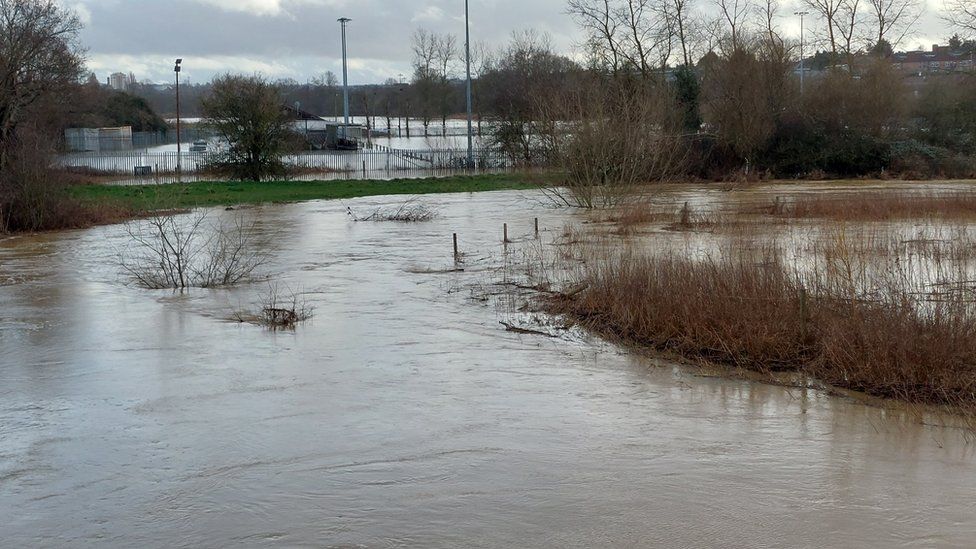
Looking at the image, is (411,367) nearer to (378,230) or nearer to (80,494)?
(80,494)

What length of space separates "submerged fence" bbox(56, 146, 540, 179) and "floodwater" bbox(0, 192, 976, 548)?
41.4m

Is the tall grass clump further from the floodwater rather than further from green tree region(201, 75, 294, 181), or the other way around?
green tree region(201, 75, 294, 181)

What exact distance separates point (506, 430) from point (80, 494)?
4.19m

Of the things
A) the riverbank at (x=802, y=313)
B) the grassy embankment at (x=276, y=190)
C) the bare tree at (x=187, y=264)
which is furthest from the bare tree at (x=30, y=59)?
the riverbank at (x=802, y=313)

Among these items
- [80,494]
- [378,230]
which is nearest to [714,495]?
[80,494]

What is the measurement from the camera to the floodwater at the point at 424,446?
807cm

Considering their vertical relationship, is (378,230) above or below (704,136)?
below

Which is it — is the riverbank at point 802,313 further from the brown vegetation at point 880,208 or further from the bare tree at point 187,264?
the brown vegetation at point 880,208

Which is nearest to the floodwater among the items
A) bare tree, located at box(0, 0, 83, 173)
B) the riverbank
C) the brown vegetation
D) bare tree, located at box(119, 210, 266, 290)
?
the riverbank

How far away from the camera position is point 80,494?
29.0 feet

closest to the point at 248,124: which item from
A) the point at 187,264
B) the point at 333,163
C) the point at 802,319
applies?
the point at 333,163

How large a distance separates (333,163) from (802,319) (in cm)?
5247

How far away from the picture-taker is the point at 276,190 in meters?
44.9

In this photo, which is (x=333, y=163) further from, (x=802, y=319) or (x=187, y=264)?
(x=802, y=319)
